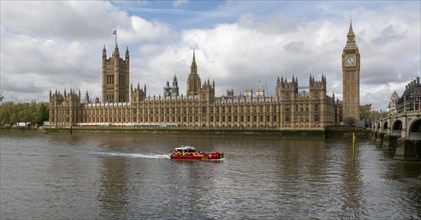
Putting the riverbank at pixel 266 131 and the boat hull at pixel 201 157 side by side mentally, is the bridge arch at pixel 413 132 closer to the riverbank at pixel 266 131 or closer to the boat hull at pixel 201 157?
the boat hull at pixel 201 157

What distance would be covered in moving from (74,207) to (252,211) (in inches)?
501

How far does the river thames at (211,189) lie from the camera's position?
29422 mm

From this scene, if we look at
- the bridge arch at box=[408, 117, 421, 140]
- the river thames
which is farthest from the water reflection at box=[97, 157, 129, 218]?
the bridge arch at box=[408, 117, 421, 140]

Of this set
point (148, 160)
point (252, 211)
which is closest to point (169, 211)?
point (252, 211)

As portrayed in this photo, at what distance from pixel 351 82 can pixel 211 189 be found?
122 m

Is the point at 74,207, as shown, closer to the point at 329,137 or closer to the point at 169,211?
the point at 169,211

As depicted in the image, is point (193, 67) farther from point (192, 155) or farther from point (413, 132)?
point (413, 132)

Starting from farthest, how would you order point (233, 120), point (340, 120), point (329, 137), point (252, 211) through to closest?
1. point (340, 120)
2. point (233, 120)
3. point (329, 137)
4. point (252, 211)

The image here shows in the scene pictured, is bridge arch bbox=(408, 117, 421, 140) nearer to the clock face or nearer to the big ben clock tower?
the big ben clock tower

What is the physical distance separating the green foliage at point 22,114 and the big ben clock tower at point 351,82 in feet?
419

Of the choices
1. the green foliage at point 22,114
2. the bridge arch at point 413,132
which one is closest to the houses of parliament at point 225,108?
the green foliage at point 22,114

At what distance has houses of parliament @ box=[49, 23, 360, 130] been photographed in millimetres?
131625

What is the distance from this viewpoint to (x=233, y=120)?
480ft

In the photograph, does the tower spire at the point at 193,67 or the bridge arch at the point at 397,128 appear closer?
the bridge arch at the point at 397,128
